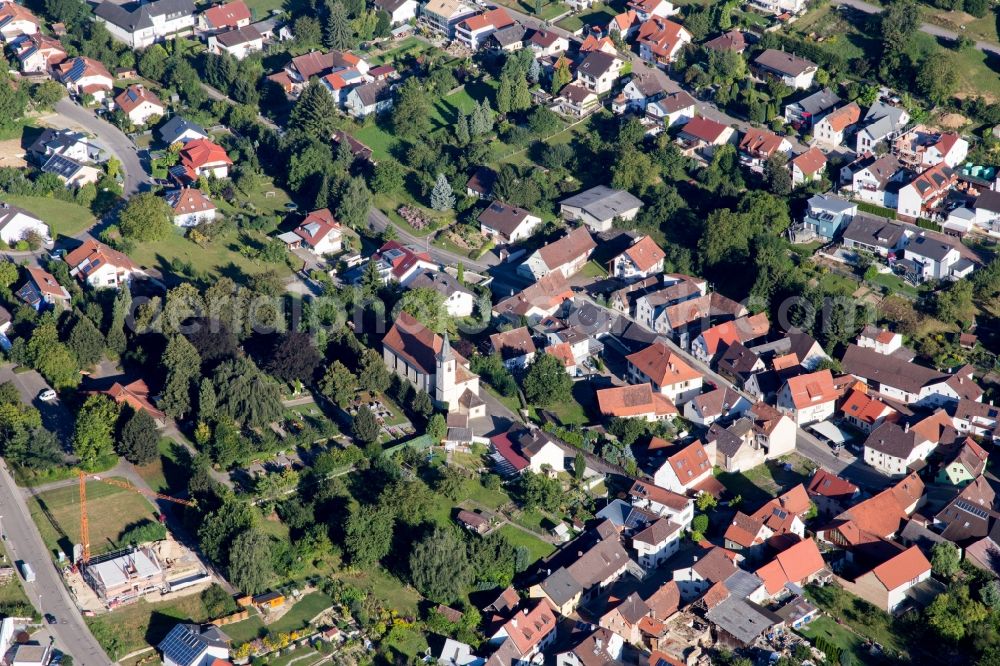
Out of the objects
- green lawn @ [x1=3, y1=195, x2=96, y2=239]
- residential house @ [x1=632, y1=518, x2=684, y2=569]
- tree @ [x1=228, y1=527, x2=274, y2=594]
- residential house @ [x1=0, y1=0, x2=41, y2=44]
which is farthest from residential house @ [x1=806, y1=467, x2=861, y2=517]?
residential house @ [x1=0, y1=0, x2=41, y2=44]

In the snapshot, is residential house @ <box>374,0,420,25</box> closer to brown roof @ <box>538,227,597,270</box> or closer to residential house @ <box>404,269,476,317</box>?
brown roof @ <box>538,227,597,270</box>

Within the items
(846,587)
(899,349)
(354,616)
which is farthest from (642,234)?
(354,616)

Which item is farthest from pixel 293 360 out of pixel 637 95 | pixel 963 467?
pixel 637 95

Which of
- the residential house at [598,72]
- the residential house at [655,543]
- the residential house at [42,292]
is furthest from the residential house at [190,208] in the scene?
the residential house at [655,543]

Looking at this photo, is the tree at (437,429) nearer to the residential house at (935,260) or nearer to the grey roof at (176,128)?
the residential house at (935,260)

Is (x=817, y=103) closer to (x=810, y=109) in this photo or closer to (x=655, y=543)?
(x=810, y=109)

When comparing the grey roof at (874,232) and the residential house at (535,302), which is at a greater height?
the grey roof at (874,232)
